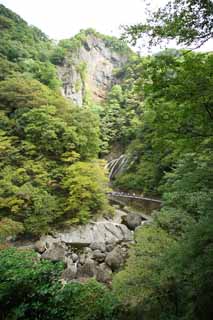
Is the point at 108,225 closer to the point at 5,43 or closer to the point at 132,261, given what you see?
the point at 132,261

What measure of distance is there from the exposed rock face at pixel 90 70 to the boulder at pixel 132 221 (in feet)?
69.1

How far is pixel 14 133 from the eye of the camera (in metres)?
13.3

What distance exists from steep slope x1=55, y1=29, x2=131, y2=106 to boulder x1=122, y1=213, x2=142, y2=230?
21050 mm

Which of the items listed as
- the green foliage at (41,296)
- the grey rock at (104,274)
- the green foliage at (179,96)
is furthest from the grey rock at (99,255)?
the green foliage at (179,96)

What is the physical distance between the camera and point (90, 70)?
124ft

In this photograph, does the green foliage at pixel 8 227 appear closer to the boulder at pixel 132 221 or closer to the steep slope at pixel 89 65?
the boulder at pixel 132 221

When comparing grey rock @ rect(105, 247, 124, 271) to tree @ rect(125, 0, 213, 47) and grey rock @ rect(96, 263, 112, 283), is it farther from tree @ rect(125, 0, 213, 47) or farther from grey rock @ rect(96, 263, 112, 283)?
tree @ rect(125, 0, 213, 47)

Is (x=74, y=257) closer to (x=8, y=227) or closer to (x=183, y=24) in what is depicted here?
(x=8, y=227)

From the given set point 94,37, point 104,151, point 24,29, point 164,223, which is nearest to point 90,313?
point 164,223

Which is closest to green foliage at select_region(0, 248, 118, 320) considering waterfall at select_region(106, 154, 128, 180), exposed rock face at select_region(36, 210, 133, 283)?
exposed rock face at select_region(36, 210, 133, 283)

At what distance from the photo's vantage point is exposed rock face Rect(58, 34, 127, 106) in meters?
29.9

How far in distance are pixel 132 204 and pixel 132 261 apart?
432 inches

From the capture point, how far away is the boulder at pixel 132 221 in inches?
494

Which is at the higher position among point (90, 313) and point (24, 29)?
point (24, 29)
